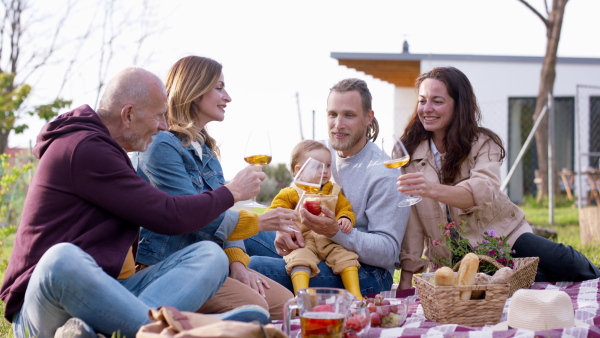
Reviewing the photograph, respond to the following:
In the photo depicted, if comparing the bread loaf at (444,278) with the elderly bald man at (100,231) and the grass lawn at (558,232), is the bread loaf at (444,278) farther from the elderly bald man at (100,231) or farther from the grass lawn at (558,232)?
the grass lawn at (558,232)

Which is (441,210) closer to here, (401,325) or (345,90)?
(345,90)

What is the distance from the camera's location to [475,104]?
15.9ft

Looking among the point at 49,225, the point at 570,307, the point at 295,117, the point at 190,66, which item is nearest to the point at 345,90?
the point at 190,66

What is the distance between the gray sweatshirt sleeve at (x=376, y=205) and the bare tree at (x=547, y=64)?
11382 mm

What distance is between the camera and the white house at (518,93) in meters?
17.1

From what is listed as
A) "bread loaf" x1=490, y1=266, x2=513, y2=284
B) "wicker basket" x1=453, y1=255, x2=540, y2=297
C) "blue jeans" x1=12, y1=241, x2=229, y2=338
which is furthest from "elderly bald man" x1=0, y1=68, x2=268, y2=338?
"wicker basket" x1=453, y1=255, x2=540, y2=297

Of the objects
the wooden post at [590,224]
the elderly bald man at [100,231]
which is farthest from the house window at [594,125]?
the elderly bald man at [100,231]

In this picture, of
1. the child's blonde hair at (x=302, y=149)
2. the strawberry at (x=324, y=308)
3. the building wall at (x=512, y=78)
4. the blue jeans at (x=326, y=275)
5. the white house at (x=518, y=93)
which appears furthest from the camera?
A: the building wall at (x=512, y=78)

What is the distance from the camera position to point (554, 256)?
4727 mm

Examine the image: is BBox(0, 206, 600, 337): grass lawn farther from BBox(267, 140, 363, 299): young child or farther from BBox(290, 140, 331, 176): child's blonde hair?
BBox(290, 140, 331, 176): child's blonde hair

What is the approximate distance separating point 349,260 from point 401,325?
0.79 m

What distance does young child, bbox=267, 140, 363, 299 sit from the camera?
4156 mm

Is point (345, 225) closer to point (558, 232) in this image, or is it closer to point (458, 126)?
point (458, 126)

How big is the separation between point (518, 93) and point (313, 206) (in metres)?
15.2
